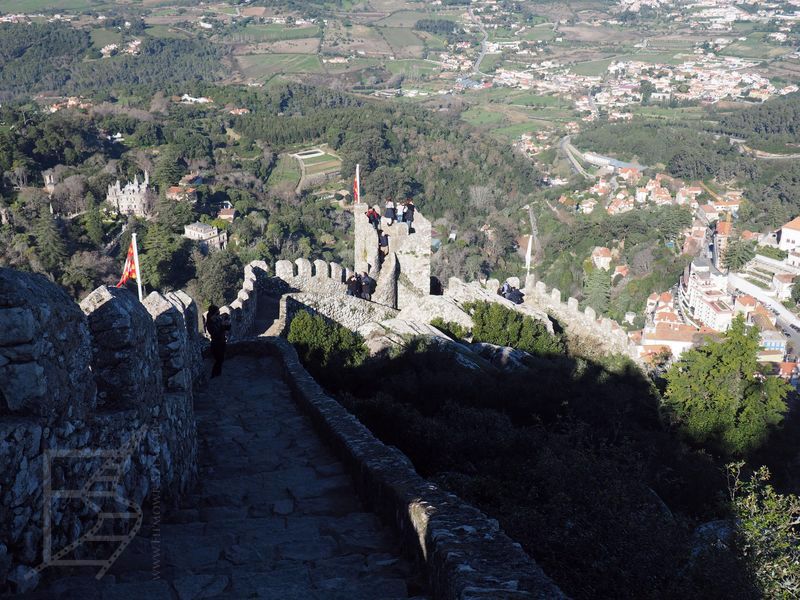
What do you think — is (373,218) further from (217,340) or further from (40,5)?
(40,5)

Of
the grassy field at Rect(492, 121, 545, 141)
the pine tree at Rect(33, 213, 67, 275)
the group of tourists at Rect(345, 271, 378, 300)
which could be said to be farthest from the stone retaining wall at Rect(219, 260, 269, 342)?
the grassy field at Rect(492, 121, 545, 141)

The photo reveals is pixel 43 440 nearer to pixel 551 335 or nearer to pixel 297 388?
pixel 297 388

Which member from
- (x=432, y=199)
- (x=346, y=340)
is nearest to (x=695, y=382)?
(x=346, y=340)

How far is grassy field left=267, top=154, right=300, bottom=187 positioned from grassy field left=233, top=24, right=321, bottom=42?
56533mm

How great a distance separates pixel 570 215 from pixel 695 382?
151 ft

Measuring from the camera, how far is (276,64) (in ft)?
316

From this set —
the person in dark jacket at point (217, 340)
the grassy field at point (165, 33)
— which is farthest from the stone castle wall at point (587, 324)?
the grassy field at point (165, 33)

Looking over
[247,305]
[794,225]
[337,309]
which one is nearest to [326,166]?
[794,225]

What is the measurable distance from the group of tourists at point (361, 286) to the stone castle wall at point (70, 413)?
33.6ft

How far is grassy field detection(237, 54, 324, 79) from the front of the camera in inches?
3615

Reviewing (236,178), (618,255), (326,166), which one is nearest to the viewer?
(236,178)

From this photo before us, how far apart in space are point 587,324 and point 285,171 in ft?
131

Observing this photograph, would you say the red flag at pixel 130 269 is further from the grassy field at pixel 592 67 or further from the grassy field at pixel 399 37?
the grassy field at pixel 399 37

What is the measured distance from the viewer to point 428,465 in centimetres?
596
